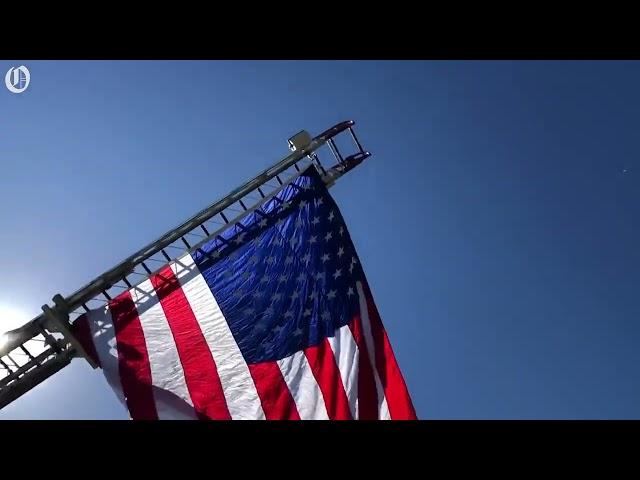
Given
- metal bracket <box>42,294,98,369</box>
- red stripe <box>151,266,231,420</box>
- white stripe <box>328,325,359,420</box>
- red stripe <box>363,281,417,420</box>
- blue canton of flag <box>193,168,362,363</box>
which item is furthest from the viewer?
blue canton of flag <box>193,168,362,363</box>

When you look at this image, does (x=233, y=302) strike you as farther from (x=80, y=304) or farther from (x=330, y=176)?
(x=330, y=176)

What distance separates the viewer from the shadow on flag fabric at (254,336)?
11.0 metres

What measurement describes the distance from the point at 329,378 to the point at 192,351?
10.5 ft

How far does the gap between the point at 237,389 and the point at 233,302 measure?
2.21m

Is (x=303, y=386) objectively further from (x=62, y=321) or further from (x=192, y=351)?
(x=62, y=321)

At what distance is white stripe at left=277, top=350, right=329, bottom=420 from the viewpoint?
1119 centimetres

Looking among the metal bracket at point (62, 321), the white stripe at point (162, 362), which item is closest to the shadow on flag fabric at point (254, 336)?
the white stripe at point (162, 362)

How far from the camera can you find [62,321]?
1220 cm

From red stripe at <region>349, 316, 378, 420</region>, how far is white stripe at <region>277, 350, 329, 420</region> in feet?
3.17

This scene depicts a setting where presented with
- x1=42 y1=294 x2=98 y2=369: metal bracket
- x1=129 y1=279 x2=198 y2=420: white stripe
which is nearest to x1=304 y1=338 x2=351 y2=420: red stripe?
x1=129 y1=279 x2=198 y2=420: white stripe

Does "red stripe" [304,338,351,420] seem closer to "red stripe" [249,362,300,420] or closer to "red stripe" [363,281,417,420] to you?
"red stripe" [249,362,300,420]

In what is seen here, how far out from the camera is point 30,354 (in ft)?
41.3

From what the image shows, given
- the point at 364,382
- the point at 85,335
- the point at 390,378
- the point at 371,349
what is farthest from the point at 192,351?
the point at 390,378

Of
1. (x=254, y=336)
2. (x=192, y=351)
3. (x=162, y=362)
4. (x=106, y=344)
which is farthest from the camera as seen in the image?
(x=254, y=336)
